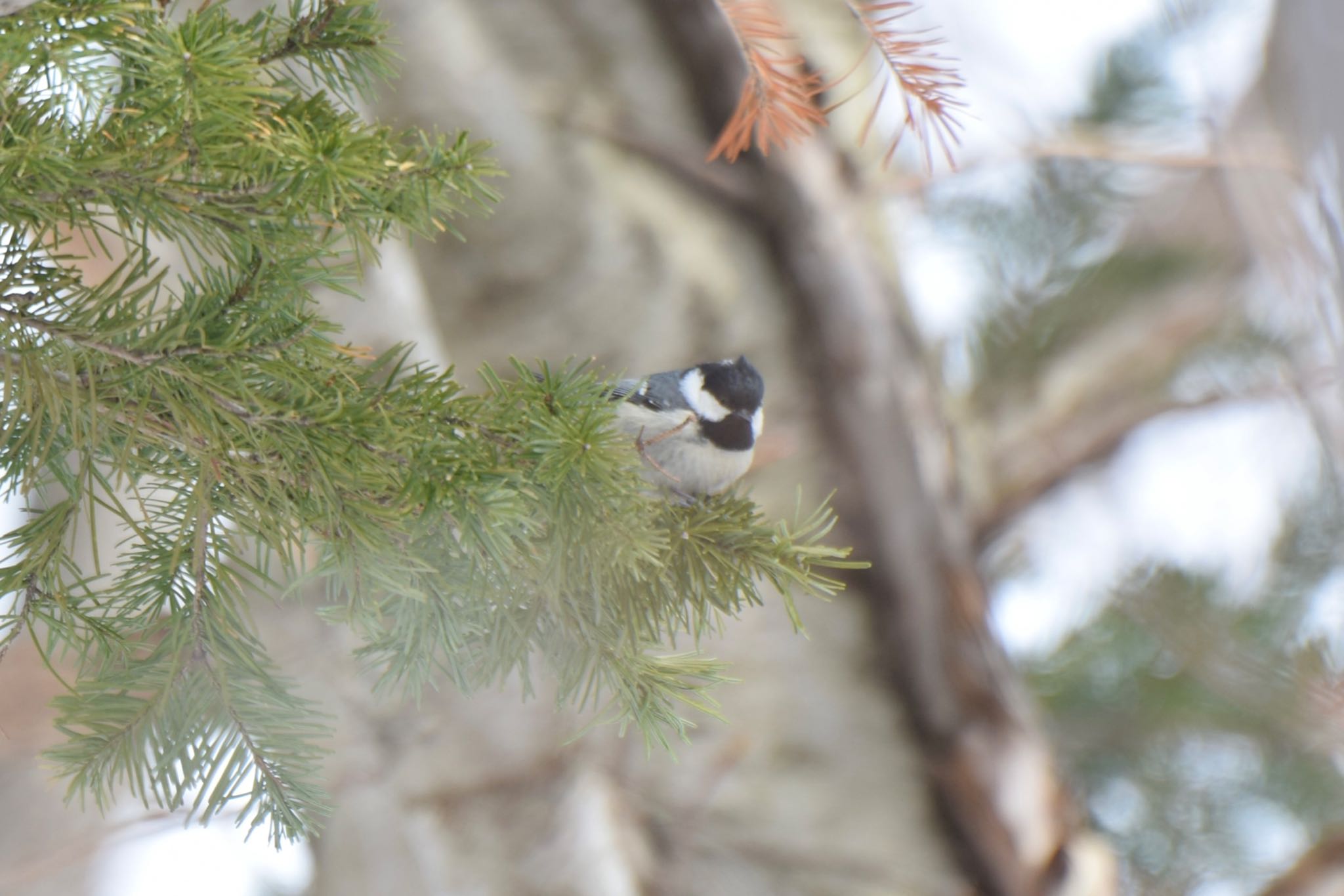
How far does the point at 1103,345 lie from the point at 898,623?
0.75m

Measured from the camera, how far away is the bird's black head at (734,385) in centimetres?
65

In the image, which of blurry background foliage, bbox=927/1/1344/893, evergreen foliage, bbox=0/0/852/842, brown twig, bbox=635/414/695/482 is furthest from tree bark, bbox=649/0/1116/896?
evergreen foliage, bbox=0/0/852/842

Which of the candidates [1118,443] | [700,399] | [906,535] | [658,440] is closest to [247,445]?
[658,440]

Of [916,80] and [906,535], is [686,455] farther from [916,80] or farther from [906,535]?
[906,535]

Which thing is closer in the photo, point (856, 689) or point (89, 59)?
point (89, 59)

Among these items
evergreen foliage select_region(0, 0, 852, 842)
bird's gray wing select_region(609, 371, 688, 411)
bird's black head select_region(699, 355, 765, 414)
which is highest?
evergreen foliage select_region(0, 0, 852, 842)

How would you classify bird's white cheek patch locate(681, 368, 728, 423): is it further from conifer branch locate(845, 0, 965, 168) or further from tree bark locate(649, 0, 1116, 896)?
tree bark locate(649, 0, 1116, 896)

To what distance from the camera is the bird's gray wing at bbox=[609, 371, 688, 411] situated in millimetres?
621

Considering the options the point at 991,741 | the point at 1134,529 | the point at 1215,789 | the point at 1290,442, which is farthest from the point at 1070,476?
the point at 991,741

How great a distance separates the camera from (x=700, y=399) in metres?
0.65

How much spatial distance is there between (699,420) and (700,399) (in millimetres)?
42

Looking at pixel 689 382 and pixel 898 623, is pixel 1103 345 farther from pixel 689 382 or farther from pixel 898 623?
pixel 689 382

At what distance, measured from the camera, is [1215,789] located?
1.61 m

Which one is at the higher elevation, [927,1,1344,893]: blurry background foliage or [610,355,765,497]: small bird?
[610,355,765,497]: small bird
